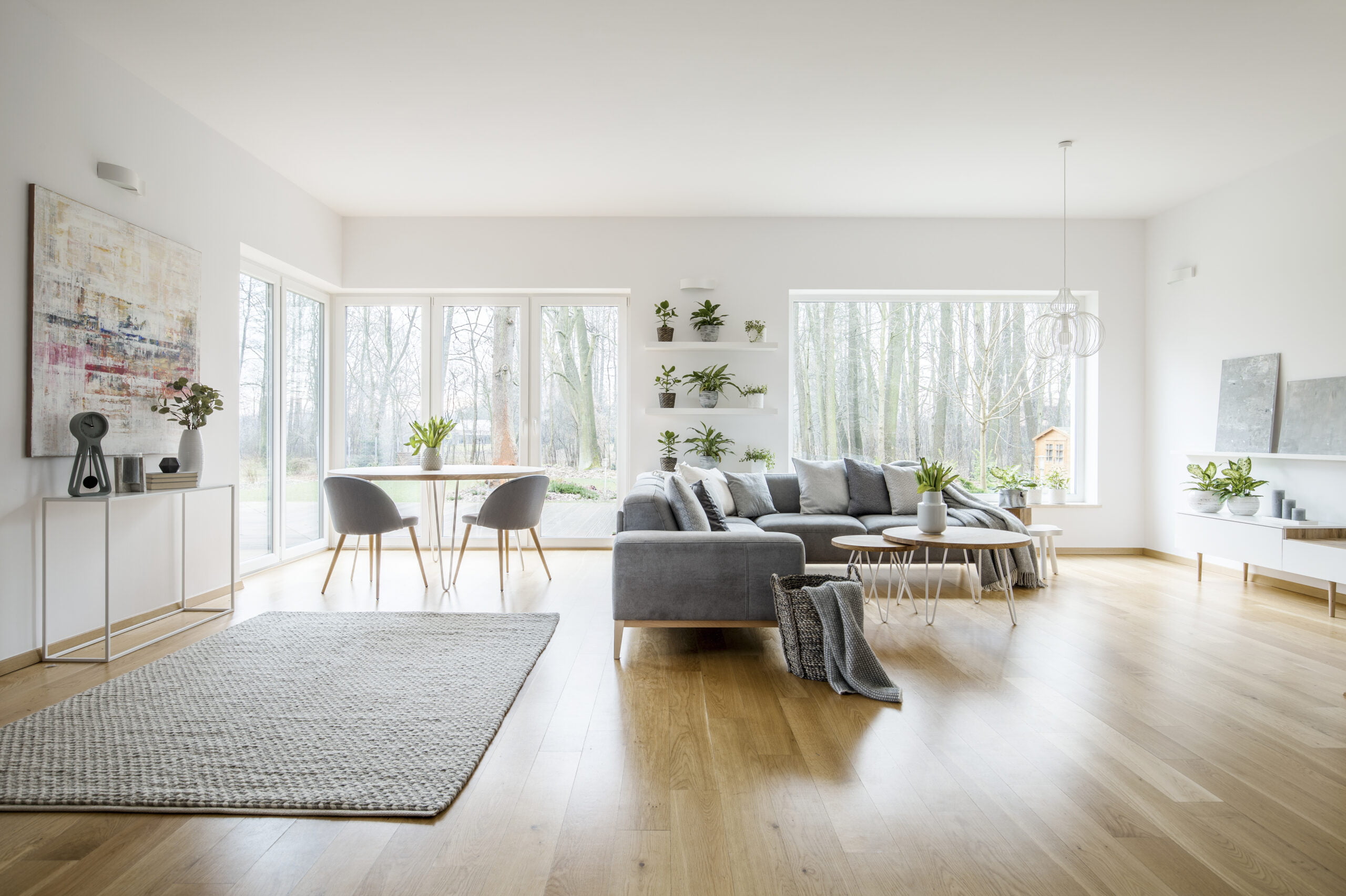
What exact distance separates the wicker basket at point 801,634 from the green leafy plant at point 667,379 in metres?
3.25

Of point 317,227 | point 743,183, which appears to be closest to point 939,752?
point 743,183

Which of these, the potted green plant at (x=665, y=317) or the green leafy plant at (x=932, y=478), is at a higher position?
the potted green plant at (x=665, y=317)

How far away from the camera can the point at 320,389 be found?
6.24m

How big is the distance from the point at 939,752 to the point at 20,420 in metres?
3.74

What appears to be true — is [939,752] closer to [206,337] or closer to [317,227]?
[206,337]

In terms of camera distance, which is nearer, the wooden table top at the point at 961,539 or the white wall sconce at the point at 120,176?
the white wall sconce at the point at 120,176

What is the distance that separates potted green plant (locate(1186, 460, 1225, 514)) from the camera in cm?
502

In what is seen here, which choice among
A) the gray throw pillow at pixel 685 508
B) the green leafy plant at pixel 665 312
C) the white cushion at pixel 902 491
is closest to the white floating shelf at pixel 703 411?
the green leafy plant at pixel 665 312

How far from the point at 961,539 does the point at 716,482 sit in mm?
1744

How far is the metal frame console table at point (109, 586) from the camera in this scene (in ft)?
10.2

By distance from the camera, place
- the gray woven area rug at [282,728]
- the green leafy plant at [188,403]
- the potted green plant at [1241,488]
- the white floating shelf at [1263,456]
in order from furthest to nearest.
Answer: the potted green plant at [1241,488] < the white floating shelf at [1263,456] < the green leafy plant at [188,403] < the gray woven area rug at [282,728]

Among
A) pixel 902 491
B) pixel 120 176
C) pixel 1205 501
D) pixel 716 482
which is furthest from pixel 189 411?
pixel 1205 501

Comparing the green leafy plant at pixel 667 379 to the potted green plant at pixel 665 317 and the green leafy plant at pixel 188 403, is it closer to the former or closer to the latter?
the potted green plant at pixel 665 317

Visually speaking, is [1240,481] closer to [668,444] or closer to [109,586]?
[668,444]
